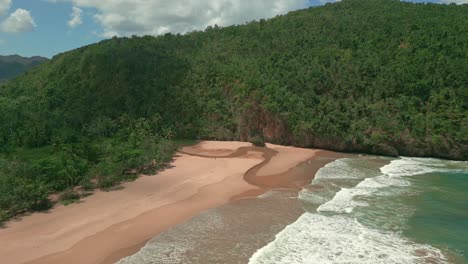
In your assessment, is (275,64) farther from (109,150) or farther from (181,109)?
(109,150)

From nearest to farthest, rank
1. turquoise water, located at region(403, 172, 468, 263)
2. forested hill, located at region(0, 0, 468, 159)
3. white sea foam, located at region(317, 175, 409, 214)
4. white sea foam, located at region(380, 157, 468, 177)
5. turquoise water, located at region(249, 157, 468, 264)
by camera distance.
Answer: turquoise water, located at region(249, 157, 468, 264) → turquoise water, located at region(403, 172, 468, 263) → white sea foam, located at region(317, 175, 409, 214) → white sea foam, located at region(380, 157, 468, 177) → forested hill, located at region(0, 0, 468, 159)

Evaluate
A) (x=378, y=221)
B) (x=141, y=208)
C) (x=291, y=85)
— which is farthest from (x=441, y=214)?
(x=291, y=85)

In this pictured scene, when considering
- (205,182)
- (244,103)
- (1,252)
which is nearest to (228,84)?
(244,103)

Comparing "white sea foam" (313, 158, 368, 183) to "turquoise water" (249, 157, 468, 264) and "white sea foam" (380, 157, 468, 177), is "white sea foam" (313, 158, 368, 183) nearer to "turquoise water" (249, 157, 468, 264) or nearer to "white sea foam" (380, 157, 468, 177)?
"turquoise water" (249, 157, 468, 264)

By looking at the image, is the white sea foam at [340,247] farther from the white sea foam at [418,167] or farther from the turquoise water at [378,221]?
the white sea foam at [418,167]

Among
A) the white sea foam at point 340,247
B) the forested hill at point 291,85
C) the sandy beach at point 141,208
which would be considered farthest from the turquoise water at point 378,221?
the forested hill at point 291,85

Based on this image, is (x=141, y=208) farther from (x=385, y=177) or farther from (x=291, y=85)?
(x=291, y=85)

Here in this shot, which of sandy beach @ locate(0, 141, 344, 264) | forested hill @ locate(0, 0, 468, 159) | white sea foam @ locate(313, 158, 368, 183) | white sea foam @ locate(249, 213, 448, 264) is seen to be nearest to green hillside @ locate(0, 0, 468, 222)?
forested hill @ locate(0, 0, 468, 159)
